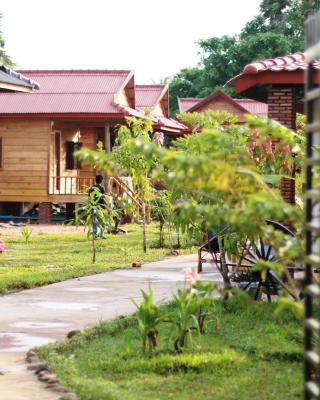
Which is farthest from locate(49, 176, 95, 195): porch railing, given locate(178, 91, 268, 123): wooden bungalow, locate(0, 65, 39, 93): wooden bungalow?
locate(0, 65, 39, 93): wooden bungalow

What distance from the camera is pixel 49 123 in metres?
32.3

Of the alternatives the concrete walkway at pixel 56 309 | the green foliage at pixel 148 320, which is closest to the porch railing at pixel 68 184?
the concrete walkway at pixel 56 309

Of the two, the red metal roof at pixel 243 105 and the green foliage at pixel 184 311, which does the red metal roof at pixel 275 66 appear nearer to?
the green foliage at pixel 184 311

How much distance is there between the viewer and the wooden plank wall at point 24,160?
3180 cm

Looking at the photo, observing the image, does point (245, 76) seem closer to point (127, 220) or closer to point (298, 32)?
point (127, 220)

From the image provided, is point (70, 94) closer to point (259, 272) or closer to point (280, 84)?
point (280, 84)

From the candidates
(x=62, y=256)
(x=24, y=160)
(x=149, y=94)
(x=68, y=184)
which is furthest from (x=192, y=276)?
(x=149, y=94)

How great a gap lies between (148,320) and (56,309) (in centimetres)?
330

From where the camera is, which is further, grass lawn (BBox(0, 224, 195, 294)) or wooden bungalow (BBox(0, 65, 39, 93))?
wooden bungalow (BBox(0, 65, 39, 93))

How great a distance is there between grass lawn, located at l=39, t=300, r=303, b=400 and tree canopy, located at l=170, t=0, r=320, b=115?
179 feet

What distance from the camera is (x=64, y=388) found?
6.69 m

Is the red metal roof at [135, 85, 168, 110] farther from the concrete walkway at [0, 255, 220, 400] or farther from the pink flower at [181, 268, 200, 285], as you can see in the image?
Answer: the pink flower at [181, 268, 200, 285]

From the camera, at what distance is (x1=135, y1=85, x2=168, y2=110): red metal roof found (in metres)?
39.7

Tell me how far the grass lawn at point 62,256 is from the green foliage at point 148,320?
4887mm
